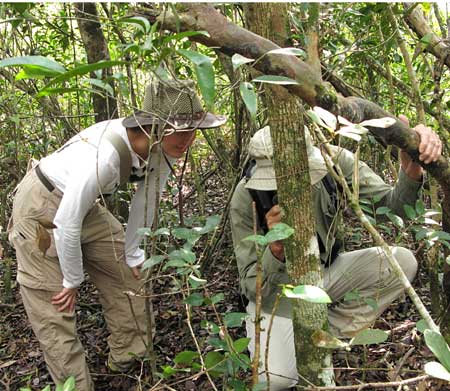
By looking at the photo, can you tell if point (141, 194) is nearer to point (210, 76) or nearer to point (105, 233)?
point (105, 233)

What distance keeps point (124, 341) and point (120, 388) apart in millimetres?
253

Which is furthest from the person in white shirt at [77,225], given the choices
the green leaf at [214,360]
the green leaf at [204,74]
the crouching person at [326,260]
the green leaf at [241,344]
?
the green leaf at [204,74]

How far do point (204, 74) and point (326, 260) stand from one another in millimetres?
1600

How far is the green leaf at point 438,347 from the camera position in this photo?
0.98 meters

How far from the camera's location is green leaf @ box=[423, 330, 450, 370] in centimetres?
98

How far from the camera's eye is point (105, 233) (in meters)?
2.64

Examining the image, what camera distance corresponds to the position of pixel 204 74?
98 centimetres

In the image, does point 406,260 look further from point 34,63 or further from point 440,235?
point 34,63

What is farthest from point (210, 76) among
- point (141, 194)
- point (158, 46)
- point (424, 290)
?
point (424, 290)

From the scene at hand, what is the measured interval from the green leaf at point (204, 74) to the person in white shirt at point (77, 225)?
95 cm

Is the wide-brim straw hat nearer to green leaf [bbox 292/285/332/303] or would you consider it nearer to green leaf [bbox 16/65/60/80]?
green leaf [bbox 16/65/60/80]

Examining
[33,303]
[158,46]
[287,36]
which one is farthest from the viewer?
[33,303]

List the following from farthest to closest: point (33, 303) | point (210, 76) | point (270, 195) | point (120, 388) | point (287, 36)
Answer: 1. point (120, 388)
2. point (33, 303)
3. point (270, 195)
4. point (287, 36)
5. point (210, 76)

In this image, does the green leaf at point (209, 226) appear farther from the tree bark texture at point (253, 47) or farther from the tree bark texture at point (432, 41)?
the tree bark texture at point (432, 41)
